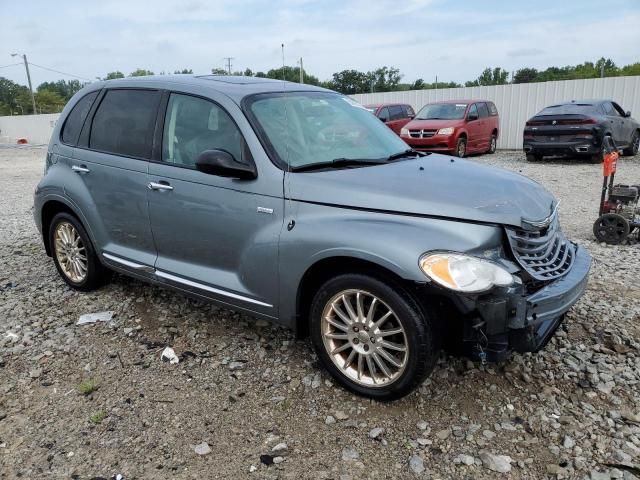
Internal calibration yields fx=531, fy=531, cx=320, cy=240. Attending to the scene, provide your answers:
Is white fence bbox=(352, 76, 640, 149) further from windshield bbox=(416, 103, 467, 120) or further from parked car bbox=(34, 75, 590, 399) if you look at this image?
parked car bbox=(34, 75, 590, 399)

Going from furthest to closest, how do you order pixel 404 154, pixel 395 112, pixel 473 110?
1. pixel 395 112
2. pixel 473 110
3. pixel 404 154

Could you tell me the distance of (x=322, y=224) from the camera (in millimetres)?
3061

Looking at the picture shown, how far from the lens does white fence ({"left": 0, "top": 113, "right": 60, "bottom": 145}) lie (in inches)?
1398

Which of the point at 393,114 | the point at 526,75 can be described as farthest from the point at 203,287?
the point at 526,75

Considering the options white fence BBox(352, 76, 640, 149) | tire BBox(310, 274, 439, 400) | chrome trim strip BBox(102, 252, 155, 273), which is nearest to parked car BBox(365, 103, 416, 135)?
white fence BBox(352, 76, 640, 149)

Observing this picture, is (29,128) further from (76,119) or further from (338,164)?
(338,164)

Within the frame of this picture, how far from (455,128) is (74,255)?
1235 centimetres

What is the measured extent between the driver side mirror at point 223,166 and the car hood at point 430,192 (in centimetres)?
27

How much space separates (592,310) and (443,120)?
1210 cm

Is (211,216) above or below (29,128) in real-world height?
above

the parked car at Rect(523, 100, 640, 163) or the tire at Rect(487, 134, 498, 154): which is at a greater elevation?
the parked car at Rect(523, 100, 640, 163)

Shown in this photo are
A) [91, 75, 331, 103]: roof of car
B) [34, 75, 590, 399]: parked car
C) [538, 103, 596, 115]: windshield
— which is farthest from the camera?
[538, 103, 596, 115]: windshield

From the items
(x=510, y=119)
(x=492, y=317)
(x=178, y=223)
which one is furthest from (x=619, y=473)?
(x=510, y=119)

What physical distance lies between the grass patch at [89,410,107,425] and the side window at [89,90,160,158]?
1.84m
